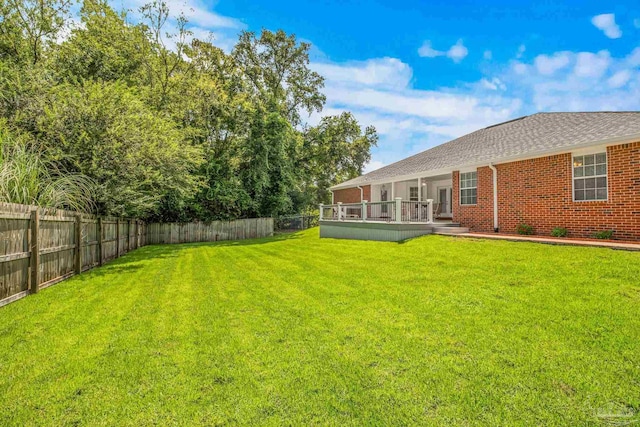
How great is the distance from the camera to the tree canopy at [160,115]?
9320 mm

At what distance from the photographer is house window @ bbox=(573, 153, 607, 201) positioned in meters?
9.27

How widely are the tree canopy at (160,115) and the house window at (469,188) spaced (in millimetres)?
11764

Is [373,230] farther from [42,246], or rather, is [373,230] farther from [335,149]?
[335,149]

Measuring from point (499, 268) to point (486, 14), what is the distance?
11.1m

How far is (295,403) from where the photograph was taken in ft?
8.66

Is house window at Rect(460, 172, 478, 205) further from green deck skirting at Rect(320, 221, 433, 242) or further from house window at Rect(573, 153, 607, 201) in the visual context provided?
house window at Rect(573, 153, 607, 201)

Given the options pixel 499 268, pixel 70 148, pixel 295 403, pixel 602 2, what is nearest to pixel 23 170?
pixel 70 148

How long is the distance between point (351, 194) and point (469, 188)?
10474 millimetres

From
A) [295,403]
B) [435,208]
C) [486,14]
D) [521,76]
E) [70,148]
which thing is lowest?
[295,403]

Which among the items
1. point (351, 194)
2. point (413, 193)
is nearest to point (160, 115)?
point (351, 194)

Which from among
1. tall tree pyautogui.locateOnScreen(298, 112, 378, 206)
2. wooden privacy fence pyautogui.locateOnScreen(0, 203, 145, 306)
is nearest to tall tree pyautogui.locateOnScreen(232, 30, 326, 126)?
tall tree pyautogui.locateOnScreen(298, 112, 378, 206)

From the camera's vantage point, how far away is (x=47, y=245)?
6.36 meters

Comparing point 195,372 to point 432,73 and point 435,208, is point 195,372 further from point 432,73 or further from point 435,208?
point 432,73

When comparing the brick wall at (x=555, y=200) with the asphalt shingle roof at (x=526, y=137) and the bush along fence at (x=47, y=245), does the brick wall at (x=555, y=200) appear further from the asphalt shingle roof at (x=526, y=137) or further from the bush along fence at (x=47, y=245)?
the bush along fence at (x=47, y=245)
